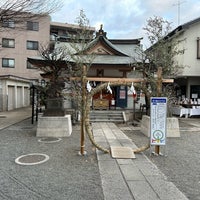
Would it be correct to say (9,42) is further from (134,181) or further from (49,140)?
(134,181)

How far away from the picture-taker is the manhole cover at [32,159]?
5516mm

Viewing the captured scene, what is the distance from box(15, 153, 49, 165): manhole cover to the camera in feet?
18.1

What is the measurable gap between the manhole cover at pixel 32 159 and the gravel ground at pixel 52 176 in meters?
0.12

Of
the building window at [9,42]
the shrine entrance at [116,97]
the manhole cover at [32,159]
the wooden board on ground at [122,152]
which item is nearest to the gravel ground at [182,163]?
the wooden board on ground at [122,152]

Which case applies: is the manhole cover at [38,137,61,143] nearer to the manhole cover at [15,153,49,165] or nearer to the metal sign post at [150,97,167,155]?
the manhole cover at [15,153,49,165]

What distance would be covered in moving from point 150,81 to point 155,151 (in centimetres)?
210

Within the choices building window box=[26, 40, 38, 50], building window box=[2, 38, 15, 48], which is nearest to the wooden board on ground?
building window box=[2, 38, 15, 48]

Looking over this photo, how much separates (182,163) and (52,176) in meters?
3.09

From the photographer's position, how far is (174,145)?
25.5 feet

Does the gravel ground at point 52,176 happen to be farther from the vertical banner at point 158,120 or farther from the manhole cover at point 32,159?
the vertical banner at point 158,120

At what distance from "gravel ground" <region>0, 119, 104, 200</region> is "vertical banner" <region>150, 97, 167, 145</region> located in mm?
1657

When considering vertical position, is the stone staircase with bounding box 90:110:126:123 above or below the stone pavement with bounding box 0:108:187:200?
above

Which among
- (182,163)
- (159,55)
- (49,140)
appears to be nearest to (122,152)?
(182,163)

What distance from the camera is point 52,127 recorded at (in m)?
8.95
